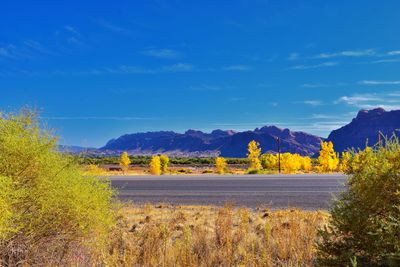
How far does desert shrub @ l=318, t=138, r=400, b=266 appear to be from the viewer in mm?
4180

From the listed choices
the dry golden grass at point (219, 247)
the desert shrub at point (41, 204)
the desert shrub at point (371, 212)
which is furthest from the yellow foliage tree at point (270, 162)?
the desert shrub at point (371, 212)

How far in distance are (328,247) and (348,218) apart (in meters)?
0.51

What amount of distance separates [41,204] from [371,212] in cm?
418

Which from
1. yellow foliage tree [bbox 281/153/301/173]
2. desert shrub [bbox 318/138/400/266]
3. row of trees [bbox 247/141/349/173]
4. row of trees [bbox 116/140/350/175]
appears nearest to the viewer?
desert shrub [bbox 318/138/400/266]

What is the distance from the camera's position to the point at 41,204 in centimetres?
580

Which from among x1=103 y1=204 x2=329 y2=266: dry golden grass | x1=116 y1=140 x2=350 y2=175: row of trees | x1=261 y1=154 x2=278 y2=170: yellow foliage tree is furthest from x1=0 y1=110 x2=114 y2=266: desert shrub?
x1=261 y1=154 x2=278 y2=170: yellow foliage tree

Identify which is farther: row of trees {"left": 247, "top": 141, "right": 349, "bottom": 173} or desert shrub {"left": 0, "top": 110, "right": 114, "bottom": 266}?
row of trees {"left": 247, "top": 141, "right": 349, "bottom": 173}

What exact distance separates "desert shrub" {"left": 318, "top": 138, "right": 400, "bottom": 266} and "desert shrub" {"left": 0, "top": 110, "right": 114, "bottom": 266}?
11.3ft

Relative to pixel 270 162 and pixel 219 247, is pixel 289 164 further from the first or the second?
pixel 219 247

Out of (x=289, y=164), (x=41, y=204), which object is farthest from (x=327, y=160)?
(x=41, y=204)

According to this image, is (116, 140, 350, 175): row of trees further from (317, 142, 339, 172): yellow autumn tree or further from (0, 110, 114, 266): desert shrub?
(0, 110, 114, 266): desert shrub

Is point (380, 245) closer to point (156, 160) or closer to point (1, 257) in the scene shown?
point (1, 257)

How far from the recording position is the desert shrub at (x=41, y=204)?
555cm

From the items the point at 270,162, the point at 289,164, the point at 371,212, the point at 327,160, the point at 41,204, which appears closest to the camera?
the point at 371,212
